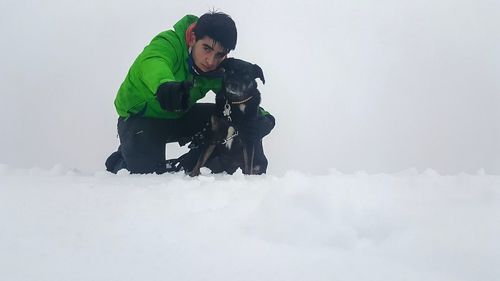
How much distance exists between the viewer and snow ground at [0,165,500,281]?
1172mm

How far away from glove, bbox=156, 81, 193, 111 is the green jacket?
217mm

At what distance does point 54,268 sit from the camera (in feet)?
3.75

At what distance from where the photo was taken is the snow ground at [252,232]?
1.17 m

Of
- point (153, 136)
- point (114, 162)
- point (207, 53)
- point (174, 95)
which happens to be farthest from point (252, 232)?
point (114, 162)

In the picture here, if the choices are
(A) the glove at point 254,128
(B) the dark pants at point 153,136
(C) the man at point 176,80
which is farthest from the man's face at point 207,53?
(B) the dark pants at point 153,136

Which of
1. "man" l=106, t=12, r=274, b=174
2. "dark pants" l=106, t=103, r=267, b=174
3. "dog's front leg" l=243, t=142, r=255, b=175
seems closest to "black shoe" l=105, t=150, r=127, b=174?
"man" l=106, t=12, r=274, b=174

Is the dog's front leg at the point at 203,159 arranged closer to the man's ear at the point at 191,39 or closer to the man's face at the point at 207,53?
the man's face at the point at 207,53

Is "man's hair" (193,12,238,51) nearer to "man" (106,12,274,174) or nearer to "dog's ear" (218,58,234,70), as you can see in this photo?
"man" (106,12,274,174)

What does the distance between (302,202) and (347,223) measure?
19 cm

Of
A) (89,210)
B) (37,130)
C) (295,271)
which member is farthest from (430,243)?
(37,130)

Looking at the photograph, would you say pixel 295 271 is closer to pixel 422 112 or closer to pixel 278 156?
pixel 278 156

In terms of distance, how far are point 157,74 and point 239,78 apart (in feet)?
2.39

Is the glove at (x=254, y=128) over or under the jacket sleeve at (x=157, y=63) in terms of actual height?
under

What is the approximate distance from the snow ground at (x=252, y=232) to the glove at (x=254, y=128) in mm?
1308
